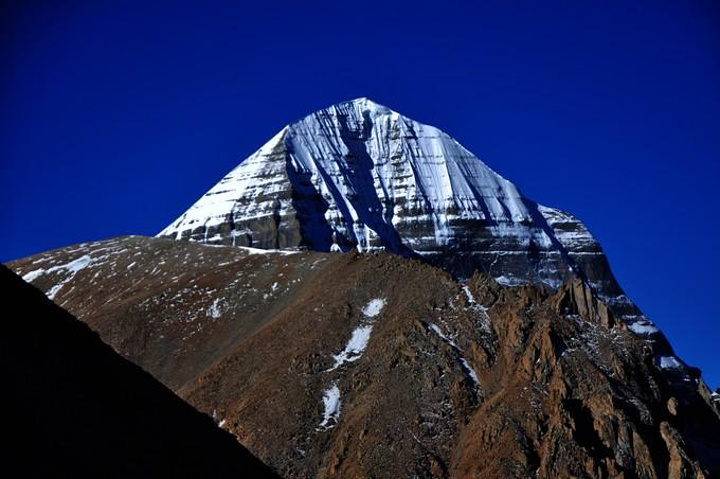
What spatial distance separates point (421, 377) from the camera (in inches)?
3930

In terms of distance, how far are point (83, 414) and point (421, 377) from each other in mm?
54123

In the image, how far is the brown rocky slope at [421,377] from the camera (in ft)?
292

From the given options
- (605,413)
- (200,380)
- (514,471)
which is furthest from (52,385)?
(200,380)

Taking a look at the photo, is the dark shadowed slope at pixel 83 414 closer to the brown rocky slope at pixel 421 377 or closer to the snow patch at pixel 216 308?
the brown rocky slope at pixel 421 377

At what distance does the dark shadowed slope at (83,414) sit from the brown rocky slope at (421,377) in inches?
1325

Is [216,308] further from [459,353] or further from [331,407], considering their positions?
[459,353]

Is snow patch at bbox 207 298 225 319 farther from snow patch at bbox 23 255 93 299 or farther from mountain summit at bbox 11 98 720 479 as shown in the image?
snow patch at bbox 23 255 93 299

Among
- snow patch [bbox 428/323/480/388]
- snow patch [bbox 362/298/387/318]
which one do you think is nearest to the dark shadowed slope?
snow patch [bbox 428/323/480/388]

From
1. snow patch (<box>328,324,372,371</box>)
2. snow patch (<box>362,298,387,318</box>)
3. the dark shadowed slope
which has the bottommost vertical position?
the dark shadowed slope

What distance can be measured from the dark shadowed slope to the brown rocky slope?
33.7 metres

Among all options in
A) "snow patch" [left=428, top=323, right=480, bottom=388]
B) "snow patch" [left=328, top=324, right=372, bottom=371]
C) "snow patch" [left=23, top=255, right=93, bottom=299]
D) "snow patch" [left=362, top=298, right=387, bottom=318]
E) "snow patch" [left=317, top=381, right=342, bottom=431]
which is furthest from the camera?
"snow patch" [left=23, top=255, right=93, bottom=299]

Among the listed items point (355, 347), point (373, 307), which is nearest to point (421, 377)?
point (355, 347)

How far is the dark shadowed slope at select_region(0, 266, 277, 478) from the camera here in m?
44.1

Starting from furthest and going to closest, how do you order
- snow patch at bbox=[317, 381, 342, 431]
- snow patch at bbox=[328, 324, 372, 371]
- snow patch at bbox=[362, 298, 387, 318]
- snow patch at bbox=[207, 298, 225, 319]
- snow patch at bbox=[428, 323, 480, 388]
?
1. snow patch at bbox=[207, 298, 225, 319]
2. snow patch at bbox=[362, 298, 387, 318]
3. snow patch at bbox=[328, 324, 372, 371]
4. snow patch at bbox=[428, 323, 480, 388]
5. snow patch at bbox=[317, 381, 342, 431]
